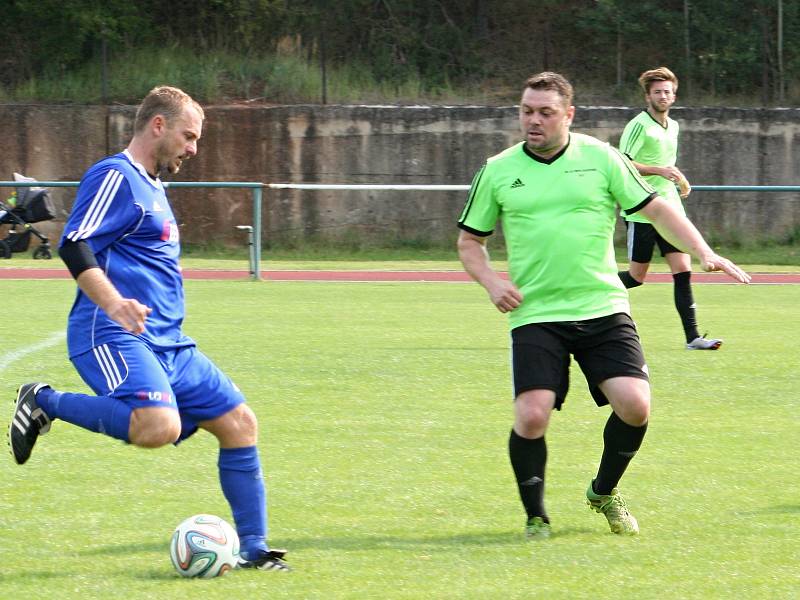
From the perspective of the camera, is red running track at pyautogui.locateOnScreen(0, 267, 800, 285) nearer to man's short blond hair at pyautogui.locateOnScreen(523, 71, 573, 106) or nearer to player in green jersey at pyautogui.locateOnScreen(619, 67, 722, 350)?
player in green jersey at pyautogui.locateOnScreen(619, 67, 722, 350)

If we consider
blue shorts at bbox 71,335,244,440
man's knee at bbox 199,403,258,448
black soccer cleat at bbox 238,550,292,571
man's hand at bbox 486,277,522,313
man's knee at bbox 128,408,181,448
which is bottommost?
black soccer cleat at bbox 238,550,292,571

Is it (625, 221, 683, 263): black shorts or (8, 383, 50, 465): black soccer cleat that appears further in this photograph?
(625, 221, 683, 263): black shorts

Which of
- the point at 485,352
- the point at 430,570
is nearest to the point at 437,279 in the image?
the point at 485,352

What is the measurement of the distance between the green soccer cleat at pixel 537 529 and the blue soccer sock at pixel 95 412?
1.61 m

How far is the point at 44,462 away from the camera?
6.75 metres

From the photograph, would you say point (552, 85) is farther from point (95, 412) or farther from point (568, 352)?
point (95, 412)

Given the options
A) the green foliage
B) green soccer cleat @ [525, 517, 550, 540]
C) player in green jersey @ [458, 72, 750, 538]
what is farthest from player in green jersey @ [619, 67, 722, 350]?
the green foliage

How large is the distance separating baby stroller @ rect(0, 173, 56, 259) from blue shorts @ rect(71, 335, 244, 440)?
617 inches

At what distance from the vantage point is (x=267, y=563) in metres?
4.90

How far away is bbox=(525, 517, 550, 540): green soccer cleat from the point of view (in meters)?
5.34

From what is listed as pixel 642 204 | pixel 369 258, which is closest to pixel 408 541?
pixel 642 204

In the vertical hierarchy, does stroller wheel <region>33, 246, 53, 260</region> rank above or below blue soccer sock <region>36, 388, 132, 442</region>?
below

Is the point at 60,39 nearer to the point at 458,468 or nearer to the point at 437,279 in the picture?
the point at 437,279

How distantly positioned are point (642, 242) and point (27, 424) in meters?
7.14
